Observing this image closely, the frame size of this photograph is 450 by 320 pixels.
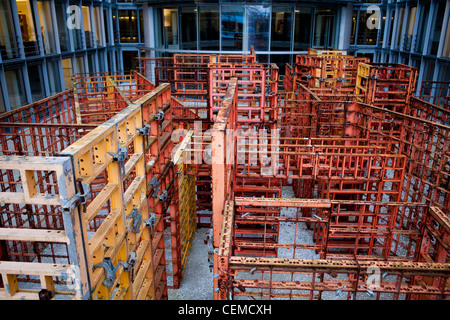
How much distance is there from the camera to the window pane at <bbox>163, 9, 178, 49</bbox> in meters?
24.8

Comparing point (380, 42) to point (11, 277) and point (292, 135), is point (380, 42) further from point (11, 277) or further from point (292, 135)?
point (11, 277)

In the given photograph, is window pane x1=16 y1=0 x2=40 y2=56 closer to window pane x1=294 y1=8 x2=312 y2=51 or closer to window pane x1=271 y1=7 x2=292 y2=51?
window pane x1=271 y1=7 x2=292 y2=51

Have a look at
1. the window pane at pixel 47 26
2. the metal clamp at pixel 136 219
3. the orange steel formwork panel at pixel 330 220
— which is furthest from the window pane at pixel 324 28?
the metal clamp at pixel 136 219

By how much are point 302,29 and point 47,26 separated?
55.5 feet

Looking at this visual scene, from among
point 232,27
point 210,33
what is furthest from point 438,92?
point 210,33

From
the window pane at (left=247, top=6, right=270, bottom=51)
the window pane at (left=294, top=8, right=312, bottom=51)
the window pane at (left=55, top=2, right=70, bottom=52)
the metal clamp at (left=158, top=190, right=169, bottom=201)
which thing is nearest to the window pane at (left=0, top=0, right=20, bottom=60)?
the window pane at (left=55, top=2, right=70, bottom=52)

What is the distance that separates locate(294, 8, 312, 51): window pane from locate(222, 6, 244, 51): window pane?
395cm

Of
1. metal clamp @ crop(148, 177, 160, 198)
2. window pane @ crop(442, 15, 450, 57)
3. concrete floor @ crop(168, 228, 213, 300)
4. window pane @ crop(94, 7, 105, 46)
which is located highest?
window pane @ crop(94, 7, 105, 46)

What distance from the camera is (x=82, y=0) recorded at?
2658cm

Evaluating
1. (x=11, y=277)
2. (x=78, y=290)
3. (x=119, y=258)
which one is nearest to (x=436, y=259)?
(x=119, y=258)

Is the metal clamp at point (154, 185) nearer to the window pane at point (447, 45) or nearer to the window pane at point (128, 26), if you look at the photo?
the window pane at point (447, 45)

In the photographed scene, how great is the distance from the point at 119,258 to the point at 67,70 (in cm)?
2478

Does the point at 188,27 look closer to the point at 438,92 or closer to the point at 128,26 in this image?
the point at 128,26

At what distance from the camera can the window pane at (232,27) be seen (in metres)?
23.1
